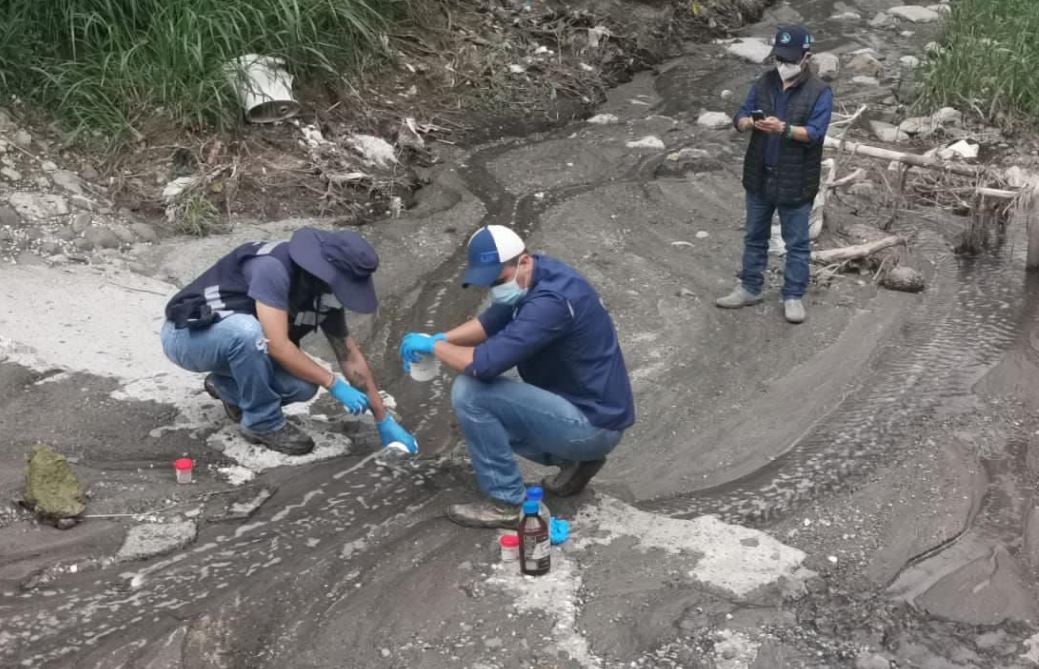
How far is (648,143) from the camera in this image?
902cm

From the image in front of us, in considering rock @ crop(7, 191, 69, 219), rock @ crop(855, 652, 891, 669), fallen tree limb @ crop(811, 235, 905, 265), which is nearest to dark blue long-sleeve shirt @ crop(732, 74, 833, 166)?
fallen tree limb @ crop(811, 235, 905, 265)

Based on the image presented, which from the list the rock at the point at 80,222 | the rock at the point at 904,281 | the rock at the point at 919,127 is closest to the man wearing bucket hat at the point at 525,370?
the rock at the point at 904,281

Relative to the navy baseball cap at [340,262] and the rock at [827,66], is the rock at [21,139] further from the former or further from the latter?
the rock at [827,66]

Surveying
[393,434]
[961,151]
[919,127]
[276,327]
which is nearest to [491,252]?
[276,327]

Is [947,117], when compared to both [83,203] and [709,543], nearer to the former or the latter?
[709,543]

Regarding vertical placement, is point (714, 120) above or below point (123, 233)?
below

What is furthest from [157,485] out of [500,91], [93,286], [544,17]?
[544,17]

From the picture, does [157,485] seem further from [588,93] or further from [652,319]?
[588,93]

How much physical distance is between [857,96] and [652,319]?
5.26m

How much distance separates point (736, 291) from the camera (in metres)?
6.38

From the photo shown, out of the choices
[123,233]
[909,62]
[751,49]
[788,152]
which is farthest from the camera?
[751,49]

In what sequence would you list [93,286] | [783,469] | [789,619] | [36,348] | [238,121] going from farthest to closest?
[238,121], [93,286], [36,348], [783,469], [789,619]

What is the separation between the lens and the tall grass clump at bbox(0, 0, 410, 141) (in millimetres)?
7305

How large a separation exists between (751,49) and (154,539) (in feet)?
30.4
